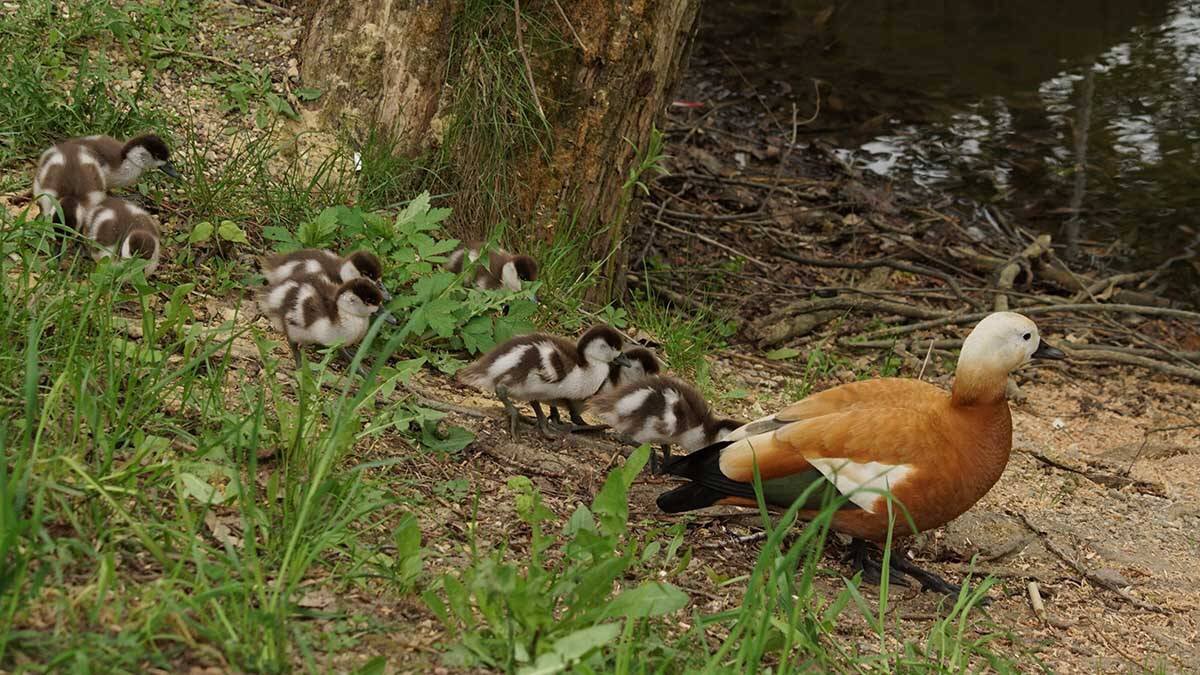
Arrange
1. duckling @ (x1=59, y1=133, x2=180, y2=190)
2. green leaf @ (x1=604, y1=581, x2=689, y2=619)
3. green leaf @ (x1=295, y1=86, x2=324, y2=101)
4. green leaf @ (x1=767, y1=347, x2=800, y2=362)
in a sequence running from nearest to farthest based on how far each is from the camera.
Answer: green leaf @ (x1=604, y1=581, x2=689, y2=619) < duckling @ (x1=59, y1=133, x2=180, y2=190) < green leaf @ (x1=295, y1=86, x2=324, y2=101) < green leaf @ (x1=767, y1=347, x2=800, y2=362)

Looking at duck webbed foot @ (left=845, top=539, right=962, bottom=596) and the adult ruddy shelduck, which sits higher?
the adult ruddy shelduck

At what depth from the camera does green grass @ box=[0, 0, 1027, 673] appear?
8.46 feet

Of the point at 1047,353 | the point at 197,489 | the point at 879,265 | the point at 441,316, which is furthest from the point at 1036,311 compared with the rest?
the point at 197,489

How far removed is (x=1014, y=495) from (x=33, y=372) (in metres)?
3.68

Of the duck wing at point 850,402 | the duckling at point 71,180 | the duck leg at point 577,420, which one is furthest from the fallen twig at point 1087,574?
the duckling at point 71,180

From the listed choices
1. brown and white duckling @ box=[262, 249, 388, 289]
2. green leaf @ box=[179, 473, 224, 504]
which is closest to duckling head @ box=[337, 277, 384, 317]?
brown and white duckling @ box=[262, 249, 388, 289]

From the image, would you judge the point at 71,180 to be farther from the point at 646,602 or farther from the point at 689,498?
the point at 646,602

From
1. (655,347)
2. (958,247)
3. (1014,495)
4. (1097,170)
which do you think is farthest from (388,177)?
(1097,170)

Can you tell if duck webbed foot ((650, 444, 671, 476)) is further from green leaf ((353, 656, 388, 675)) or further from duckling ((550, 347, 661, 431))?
green leaf ((353, 656, 388, 675))

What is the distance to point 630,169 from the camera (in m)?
5.86

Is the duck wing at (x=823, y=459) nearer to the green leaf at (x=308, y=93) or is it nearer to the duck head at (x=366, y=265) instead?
the duck head at (x=366, y=265)

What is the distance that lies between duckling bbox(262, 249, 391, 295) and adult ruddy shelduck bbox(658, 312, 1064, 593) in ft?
4.31

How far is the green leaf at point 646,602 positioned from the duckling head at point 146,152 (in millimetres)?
2938

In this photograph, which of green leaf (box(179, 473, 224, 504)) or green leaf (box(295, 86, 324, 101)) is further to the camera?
green leaf (box(295, 86, 324, 101))
